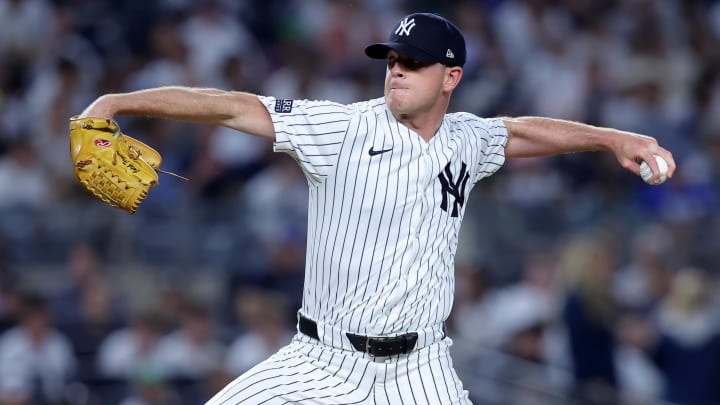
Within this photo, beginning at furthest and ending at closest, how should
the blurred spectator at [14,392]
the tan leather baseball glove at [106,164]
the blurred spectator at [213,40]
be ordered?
the blurred spectator at [213,40]
the blurred spectator at [14,392]
the tan leather baseball glove at [106,164]

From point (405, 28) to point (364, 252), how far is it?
76 centimetres

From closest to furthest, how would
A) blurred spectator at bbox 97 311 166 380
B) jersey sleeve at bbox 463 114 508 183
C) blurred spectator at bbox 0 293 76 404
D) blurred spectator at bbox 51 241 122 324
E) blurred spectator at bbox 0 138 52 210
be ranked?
1. jersey sleeve at bbox 463 114 508 183
2. blurred spectator at bbox 0 293 76 404
3. blurred spectator at bbox 97 311 166 380
4. blurred spectator at bbox 51 241 122 324
5. blurred spectator at bbox 0 138 52 210

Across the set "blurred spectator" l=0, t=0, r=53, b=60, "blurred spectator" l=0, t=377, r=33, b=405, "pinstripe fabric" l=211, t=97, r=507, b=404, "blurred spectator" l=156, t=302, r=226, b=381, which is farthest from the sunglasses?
"blurred spectator" l=0, t=0, r=53, b=60

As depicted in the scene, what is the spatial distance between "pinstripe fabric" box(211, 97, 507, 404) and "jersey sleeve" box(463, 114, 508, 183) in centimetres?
26

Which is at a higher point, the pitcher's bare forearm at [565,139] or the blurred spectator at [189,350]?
the pitcher's bare forearm at [565,139]

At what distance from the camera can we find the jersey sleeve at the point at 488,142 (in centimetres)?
440

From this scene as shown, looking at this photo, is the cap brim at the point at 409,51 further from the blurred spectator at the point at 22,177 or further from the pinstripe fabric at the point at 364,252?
the blurred spectator at the point at 22,177

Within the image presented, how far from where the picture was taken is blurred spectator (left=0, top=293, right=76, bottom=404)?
292 inches

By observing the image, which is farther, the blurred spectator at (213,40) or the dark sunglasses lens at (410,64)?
the blurred spectator at (213,40)

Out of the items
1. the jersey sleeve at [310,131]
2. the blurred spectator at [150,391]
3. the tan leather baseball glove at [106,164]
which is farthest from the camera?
the blurred spectator at [150,391]

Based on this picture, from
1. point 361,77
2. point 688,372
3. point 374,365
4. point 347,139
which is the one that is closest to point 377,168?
point 347,139

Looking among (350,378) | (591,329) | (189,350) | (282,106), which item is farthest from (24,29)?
(350,378)

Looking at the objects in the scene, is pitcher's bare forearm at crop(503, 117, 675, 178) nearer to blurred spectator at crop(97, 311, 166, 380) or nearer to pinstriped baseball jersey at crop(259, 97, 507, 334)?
pinstriped baseball jersey at crop(259, 97, 507, 334)

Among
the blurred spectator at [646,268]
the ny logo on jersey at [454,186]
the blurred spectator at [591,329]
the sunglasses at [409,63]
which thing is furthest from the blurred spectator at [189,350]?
the sunglasses at [409,63]
